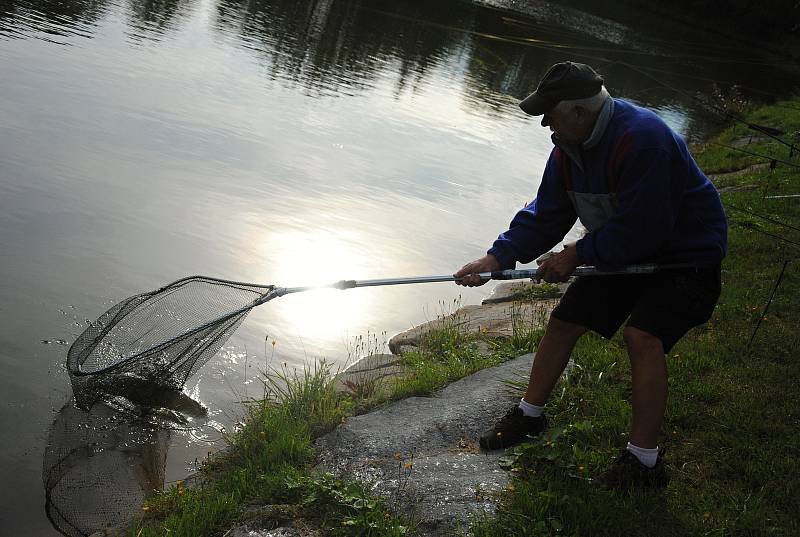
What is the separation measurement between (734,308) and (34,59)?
13.0 m

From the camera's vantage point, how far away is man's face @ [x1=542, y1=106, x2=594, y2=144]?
12.9 ft

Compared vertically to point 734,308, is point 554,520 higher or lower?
lower

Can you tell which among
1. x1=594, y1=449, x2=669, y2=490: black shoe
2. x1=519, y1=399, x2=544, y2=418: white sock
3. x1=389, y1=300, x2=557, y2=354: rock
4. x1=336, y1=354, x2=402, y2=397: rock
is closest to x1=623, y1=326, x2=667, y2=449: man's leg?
x1=594, y1=449, x2=669, y2=490: black shoe

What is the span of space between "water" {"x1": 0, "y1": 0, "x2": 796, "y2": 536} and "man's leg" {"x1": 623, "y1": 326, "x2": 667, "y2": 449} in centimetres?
311

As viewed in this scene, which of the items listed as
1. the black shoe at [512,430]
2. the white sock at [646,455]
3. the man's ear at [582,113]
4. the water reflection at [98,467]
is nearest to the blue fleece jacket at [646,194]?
the man's ear at [582,113]

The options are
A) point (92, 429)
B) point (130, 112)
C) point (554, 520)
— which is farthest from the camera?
point (130, 112)

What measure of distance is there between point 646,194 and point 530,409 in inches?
57.2

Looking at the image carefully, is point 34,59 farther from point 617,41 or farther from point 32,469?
point 617,41

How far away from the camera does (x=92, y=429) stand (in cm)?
578

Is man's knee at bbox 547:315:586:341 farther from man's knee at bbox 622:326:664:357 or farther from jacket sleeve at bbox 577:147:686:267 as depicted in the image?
jacket sleeve at bbox 577:147:686:267

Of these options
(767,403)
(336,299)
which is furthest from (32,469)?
(767,403)

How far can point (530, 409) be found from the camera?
4645 mm

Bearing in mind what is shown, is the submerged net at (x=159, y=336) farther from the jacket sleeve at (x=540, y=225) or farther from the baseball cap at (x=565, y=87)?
the baseball cap at (x=565, y=87)

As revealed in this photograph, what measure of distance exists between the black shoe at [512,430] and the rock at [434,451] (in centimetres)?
7
